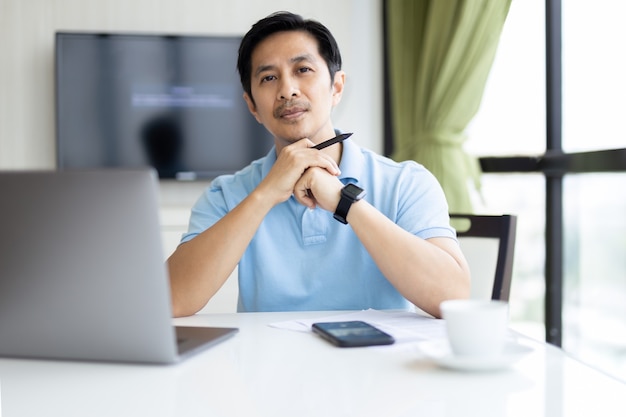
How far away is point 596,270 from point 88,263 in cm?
230

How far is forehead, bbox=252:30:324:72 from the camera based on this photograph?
1.91m

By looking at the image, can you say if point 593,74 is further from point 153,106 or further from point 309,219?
point 153,106

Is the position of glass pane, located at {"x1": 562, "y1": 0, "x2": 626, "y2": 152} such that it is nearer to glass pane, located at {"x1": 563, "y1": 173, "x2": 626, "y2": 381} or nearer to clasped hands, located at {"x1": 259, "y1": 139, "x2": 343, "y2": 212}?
glass pane, located at {"x1": 563, "y1": 173, "x2": 626, "y2": 381}

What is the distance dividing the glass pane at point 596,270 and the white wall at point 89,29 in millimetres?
1451

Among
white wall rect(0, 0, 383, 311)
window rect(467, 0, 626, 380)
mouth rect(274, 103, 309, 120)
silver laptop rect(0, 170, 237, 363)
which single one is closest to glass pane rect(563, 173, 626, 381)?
window rect(467, 0, 626, 380)

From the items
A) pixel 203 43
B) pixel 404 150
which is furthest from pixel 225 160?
pixel 404 150

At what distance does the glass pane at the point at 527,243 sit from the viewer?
313 centimetres

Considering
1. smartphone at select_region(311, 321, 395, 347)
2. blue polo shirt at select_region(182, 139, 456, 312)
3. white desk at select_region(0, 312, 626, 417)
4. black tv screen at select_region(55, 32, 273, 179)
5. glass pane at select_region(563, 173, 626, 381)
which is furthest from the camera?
black tv screen at select_region(55, 32, 273, 179)

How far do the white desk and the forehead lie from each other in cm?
99

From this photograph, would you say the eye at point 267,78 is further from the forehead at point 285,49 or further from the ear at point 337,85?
the ear at point 337,85

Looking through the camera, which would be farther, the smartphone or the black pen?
the black pen

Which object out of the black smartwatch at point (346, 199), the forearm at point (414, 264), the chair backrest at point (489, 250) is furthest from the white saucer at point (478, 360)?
the chair backrest at point (489, 250)

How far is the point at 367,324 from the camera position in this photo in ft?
4.11

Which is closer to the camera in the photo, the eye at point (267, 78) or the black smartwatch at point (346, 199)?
the black smartwatch at point (346, 199)
